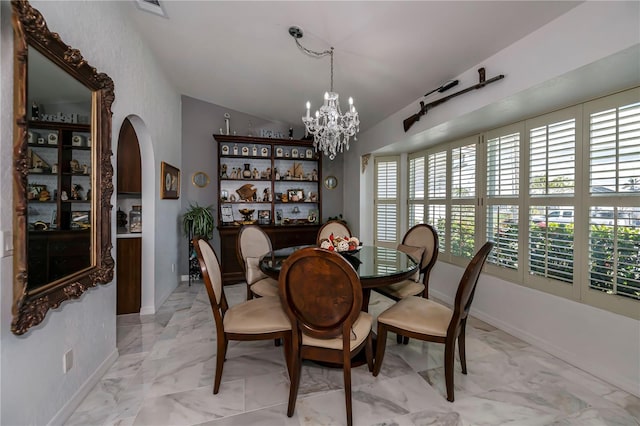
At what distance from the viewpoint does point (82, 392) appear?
1738 mm

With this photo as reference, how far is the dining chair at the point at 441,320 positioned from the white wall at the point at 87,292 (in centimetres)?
198

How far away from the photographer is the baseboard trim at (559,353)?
6.12ft

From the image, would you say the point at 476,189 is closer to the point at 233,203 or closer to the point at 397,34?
the point at 397,34

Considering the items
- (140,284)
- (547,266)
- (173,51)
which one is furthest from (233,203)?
(547,266)

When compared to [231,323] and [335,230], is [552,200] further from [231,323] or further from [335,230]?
[231,323]

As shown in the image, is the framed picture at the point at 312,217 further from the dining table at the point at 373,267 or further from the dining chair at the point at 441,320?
the dining chair at the point at 441,320

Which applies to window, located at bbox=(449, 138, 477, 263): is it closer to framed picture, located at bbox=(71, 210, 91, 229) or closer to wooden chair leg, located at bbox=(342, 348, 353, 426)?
wooden chair leg, located at bbox=(342, 348, 353, 426)

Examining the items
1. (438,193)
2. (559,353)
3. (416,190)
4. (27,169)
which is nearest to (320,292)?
(27,169)

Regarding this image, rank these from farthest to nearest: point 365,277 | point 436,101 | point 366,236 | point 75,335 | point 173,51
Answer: point 366,236, point 173,51, point 436,101, point 365,277, point 75,335

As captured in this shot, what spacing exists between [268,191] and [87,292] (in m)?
3.22

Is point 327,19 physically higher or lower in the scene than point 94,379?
higher

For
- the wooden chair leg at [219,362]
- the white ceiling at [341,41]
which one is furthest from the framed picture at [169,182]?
the wooden chair leg at [219,362]

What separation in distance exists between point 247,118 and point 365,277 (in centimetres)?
402

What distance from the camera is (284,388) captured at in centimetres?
186
